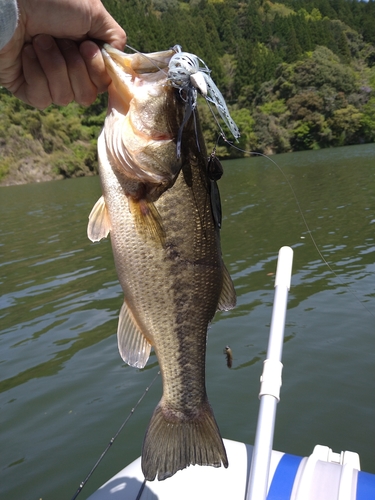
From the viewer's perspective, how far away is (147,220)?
187 cm

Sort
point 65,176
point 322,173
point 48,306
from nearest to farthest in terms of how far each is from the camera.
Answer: point 48,306
point 322,173
point 65,176

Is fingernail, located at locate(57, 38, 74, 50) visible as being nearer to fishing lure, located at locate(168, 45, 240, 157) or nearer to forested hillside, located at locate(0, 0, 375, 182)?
fishing lure, located at locate(168, 45, 240, 157)

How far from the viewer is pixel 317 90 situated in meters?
57.2

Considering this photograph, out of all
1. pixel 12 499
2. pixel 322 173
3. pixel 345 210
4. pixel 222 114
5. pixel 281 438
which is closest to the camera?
pixel 222 114

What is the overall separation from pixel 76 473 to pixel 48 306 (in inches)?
180

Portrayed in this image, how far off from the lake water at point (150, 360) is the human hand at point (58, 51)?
3.23 meters

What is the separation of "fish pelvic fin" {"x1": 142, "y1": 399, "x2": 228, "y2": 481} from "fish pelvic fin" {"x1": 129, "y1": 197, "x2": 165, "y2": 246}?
30.4 inches

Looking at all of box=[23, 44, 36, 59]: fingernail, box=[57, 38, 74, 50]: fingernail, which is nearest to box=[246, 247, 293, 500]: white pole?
box=[57, 38, 74, 50]: fingernail

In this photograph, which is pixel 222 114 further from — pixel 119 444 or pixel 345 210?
pixel 345 210

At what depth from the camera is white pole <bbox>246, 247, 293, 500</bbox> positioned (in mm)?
2109

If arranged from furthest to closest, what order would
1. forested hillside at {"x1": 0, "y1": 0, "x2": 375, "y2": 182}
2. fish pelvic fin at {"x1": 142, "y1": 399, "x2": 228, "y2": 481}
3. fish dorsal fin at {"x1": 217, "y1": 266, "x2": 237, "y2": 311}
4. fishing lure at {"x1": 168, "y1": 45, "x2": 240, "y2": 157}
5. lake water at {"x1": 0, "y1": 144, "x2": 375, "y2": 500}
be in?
forested hillside at {"x1": 0, "y1": 0, "x2": 375, "y2": 182}, lake water at {"x1": 0, "y1": 144, "x2": 375, "y2": 500}, fish dorsal fin at {"x1": 217, "y1": 266, "x2": 237, "y2": 311}, fish pelvic fin at {"x1": 142, "y1": 399, "x2": 228, "y2": 481}, fishing lure at {"x1": 168, "y1": 45, "x2": 240, "y2": 157}

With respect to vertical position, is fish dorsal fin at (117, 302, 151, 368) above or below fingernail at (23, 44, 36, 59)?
below

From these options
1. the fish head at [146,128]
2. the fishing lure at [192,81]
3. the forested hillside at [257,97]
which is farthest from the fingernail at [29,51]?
the forested hillside at [257,97]

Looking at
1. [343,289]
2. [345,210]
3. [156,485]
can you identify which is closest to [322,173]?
[345,210]
